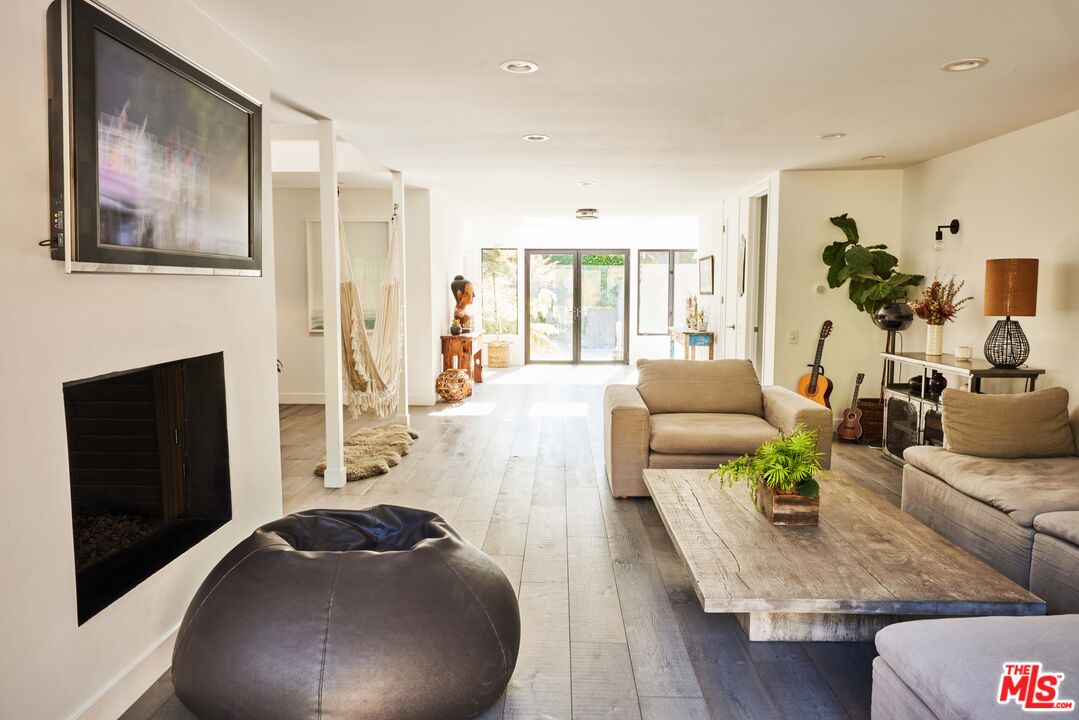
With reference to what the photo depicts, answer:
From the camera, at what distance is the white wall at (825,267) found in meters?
6.30

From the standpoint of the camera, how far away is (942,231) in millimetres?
5602

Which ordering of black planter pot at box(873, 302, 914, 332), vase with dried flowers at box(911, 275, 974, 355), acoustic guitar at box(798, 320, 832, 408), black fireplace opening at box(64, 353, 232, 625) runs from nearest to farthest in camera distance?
black fireplace opening at box(64, 353, 232, 625) → vase with dried flowers at box(911, 275, 974, 355) → black planter pot at box(873, 302, 914, 332) → acoustic guitar at box(798, 320, 832, 408)

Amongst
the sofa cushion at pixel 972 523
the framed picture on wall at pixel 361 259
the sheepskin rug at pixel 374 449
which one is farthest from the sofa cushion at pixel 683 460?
the framed picture on wall at pixel 361 259

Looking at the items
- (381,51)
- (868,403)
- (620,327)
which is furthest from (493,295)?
(381,51)

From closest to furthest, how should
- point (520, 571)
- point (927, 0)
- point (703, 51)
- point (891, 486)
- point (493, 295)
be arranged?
point (927, 0), point (703, 51), point (520, 571), point (891, 486), point (493, 295)

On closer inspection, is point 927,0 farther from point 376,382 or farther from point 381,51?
point 376,382

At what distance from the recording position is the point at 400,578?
7.09 ft

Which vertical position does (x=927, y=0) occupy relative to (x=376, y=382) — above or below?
above

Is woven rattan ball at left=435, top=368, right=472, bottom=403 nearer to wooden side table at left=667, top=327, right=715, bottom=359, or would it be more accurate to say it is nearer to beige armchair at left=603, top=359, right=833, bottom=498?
wooden side table at left=667, top=327, right=715, bottom=359

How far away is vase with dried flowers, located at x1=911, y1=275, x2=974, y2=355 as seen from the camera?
5121 millimetres

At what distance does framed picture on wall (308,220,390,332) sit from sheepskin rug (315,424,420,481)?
1925 mm

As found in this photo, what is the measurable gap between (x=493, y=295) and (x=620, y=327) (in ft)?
6.82

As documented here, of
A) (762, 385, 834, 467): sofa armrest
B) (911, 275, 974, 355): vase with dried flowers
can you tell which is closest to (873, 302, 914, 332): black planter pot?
(911, 275, 974, 355): vase with dried flowers

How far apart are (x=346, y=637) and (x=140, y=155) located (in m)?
1.53
